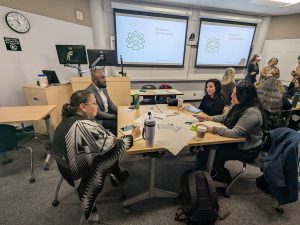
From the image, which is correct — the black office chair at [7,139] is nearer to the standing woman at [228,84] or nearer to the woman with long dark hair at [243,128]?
the woman with long dark hair at [243,128]

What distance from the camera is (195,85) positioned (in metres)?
5.09

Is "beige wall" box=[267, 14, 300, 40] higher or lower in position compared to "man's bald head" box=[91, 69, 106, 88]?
higher

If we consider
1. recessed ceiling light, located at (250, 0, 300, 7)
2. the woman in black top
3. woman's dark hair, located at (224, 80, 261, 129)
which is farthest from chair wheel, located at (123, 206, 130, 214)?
recessed ceiling light, located at (250, 0, 300, 7)

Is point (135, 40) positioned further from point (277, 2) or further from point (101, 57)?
point (277, 2)

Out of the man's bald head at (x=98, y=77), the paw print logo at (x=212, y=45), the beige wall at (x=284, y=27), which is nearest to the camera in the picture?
the man's bald head at (x=98, y=77)

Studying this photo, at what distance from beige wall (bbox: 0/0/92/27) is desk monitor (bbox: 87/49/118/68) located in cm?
104

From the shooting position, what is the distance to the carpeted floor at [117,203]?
149 cm

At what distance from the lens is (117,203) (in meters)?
1.65

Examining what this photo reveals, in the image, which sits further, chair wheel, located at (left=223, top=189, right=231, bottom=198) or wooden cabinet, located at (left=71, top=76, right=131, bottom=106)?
wooden cabinet, located at (left=71, top=76, right=131, bottom=106)

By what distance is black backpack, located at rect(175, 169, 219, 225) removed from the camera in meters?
1.36

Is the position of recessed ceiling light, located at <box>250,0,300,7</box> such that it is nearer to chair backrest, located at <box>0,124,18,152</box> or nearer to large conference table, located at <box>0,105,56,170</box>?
large conference table, located at <box>0,105,56,170</box>

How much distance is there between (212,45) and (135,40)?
7.61 ft

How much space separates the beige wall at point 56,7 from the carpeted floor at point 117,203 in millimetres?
2569

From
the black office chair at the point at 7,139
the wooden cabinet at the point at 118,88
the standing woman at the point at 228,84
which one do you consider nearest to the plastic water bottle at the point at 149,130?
the black office chair at the point at 7,139
